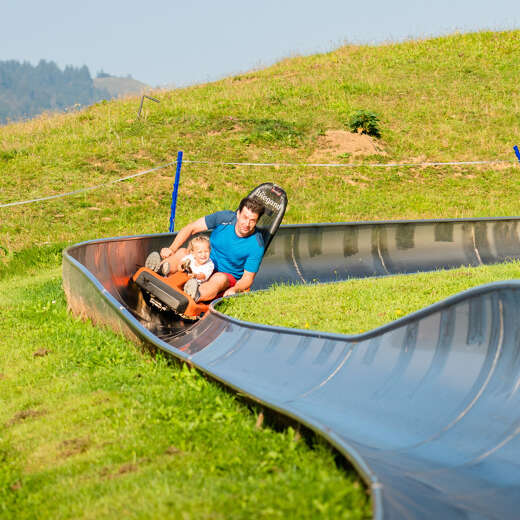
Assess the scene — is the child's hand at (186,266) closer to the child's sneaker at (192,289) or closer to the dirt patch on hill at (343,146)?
the child's sneaker at (192,289)

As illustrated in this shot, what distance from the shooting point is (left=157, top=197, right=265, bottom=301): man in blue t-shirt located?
769 cm

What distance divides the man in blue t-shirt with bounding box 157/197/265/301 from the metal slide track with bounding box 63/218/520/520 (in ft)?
3.24

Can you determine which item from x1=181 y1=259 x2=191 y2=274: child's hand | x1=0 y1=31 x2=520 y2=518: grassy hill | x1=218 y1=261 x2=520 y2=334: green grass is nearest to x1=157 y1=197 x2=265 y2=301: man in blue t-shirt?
x1=181 y1=259 x2=191 y2=274: child's hand

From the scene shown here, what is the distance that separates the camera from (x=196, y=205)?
17.0 m

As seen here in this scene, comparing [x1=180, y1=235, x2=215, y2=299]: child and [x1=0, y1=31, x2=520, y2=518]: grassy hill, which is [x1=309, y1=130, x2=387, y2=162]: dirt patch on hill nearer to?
[x1=0, y1=31, x2=520, y2=518]: grassy hill

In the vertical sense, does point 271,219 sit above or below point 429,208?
above

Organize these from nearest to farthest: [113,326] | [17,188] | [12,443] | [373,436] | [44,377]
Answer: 1. [373,436]
2. [12,443]
3. [44,377]
4. [113,326]
5. [17,188]

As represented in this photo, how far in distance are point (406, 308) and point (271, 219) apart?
1874 millimetres

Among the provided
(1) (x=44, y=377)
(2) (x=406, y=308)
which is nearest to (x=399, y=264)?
(2) (x=406, y=308)

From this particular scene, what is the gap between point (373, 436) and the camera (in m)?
3.88

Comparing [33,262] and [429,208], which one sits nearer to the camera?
[33,262]

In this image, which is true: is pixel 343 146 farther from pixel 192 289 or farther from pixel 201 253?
pixel 192 289

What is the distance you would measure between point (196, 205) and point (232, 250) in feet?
30.8

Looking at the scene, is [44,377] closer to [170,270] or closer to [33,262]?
[170,270]
